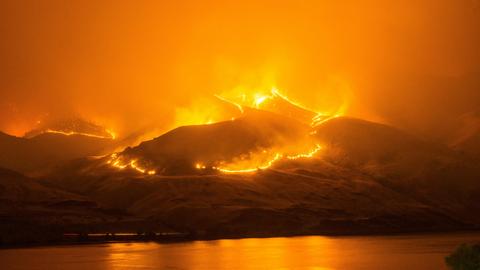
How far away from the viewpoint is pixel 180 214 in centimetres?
17425

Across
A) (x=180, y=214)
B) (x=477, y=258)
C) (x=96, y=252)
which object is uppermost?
(x=180, y=214)

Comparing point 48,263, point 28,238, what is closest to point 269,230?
point 28,238

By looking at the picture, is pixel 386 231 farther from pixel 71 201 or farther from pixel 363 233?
pixel 71 201

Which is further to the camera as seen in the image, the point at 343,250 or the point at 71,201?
the point at 71,201

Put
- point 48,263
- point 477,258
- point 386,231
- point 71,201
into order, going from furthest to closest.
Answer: point 386,231 < point 71,201 < point 48,263 < point 477,258

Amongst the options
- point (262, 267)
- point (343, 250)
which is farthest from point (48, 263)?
point (343, 250)

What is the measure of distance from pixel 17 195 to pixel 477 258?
486 ft

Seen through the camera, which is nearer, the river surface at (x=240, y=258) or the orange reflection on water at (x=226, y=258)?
the river surface at (x=240, y=258)

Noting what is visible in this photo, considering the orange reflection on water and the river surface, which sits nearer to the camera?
the river surface

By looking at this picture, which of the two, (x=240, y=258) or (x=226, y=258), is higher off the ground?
(x=226, y=258)

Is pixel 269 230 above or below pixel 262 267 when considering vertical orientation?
above

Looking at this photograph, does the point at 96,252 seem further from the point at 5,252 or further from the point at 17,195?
the point at 17,195

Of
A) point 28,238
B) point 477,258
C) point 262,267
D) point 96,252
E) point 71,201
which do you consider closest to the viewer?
point 477,258

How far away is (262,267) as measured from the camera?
267ft
